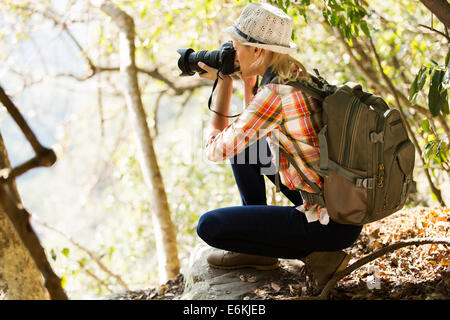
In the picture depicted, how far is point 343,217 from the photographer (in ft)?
5.63

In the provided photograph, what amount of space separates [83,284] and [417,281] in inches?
237

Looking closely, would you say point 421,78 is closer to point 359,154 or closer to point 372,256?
point 359,154

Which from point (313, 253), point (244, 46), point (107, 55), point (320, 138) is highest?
point (107, 55)

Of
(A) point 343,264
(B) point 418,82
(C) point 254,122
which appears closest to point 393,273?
(A) point 343,264

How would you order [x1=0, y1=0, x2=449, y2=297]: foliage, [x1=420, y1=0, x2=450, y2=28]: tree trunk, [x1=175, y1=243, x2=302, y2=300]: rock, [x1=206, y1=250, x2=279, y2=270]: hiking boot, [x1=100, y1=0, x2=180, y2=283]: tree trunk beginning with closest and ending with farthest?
[x1=420, y1=0, x2=450, y2=28]: tree trunk → [x1=175, y1=243, x2=302, y2=300]: rock → [x1=206, y1=250, x2=279, y2=270]: hiking boot → [x1=100, y1=0, x2=180, y2=283]: tree trunk → [x1=0, y1=0, x2=449, y2=297]: foliage

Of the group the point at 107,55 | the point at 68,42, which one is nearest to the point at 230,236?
the point at 68,42

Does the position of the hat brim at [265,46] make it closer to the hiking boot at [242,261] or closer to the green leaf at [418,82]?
the green leaf at [418,82]

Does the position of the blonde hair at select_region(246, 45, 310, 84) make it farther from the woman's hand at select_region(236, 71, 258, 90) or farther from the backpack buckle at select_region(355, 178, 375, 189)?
the backpack buckle at select_region(355, 178, 375, 189)

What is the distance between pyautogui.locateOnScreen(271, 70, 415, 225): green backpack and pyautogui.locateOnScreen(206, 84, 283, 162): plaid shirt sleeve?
10 cm

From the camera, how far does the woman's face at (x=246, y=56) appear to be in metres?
1.84

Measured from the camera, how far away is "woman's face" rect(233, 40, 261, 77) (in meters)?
1.84

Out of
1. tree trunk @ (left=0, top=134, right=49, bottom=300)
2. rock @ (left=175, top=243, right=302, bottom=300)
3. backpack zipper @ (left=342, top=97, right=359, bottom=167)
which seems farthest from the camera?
rock @ (left=175, top=243, right=302, bottom=300)

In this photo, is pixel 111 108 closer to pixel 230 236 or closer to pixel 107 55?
pixel 107 55

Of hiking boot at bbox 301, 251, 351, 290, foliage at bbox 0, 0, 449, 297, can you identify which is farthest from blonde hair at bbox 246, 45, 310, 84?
foliage at bbox 0, 0, 449, 297
